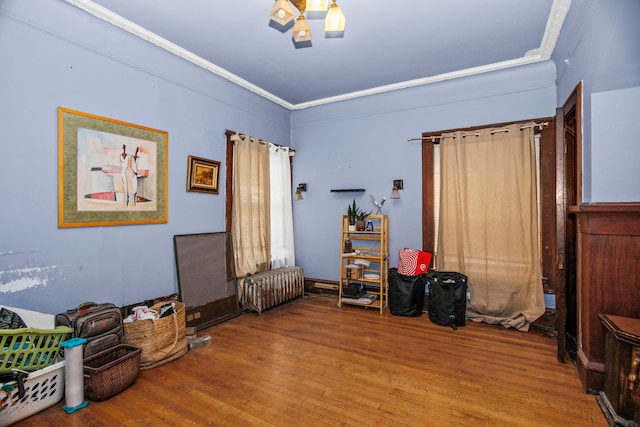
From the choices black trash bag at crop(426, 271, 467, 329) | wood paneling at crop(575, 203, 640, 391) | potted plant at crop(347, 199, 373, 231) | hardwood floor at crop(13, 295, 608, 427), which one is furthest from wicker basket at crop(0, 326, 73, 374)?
wood paneling at crop(575, 203, 640, 391)

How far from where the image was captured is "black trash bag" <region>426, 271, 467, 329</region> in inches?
140

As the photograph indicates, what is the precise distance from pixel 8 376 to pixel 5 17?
2.44 meters

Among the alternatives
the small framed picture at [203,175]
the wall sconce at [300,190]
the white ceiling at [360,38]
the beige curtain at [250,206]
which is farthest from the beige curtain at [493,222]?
the small framed picture at [203,175]

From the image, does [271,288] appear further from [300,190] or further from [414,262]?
[414,262]

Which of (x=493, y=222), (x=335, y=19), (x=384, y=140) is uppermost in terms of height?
(x=335, y=19)

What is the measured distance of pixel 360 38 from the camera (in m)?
3.16

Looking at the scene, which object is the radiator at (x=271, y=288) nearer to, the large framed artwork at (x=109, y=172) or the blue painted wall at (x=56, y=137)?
the blue painted wall at (x=56, y=137)

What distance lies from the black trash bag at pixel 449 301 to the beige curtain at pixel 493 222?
11.9 inches

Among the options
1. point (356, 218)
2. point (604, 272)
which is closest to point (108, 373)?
point (356, 218)

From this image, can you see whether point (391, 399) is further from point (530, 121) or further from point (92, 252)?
point (530, 121)

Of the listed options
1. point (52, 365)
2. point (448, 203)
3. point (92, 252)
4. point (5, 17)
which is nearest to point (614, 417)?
point (448, 203)

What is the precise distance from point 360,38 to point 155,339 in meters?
3.36

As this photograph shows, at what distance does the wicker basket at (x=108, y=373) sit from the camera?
216 centimetres

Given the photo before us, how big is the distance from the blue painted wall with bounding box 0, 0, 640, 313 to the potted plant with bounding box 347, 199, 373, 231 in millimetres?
202
